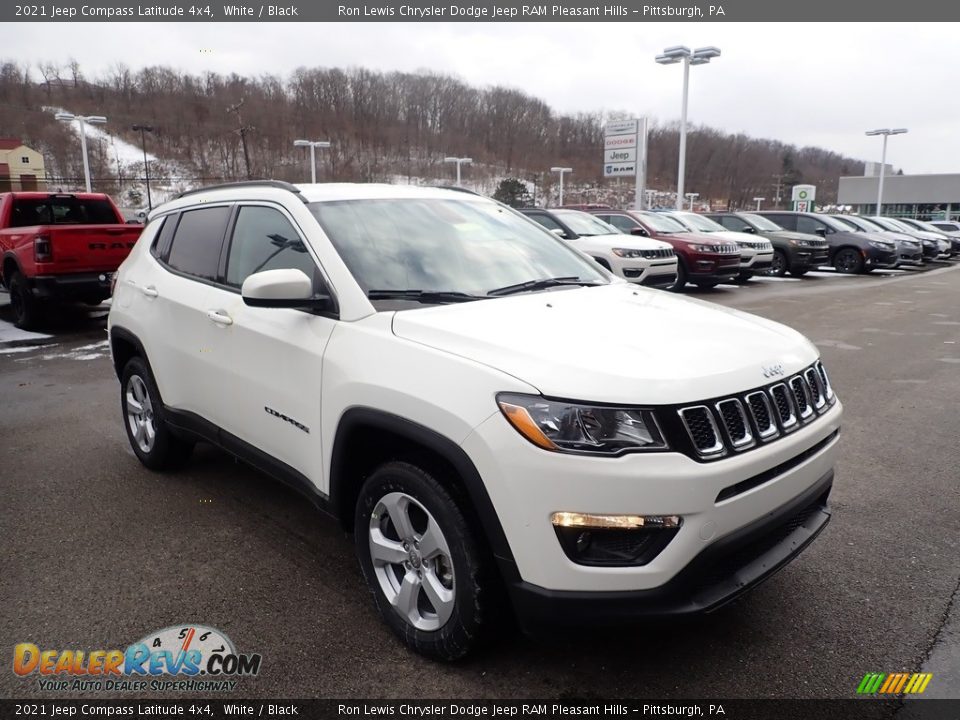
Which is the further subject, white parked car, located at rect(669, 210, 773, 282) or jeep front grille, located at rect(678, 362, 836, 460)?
white parked car, located at rect(669, 210, 773, 282)

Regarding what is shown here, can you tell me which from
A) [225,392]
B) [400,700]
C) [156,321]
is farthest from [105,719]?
[156,321]

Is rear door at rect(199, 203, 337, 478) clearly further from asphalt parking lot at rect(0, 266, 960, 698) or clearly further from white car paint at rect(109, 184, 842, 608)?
asphalt parking lot at rect(0, 266, 960, 698)

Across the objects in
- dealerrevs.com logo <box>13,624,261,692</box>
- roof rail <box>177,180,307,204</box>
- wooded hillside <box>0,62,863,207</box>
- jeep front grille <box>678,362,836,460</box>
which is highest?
wooded hillside <box>0,62,863,207</box>

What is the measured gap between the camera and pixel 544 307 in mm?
2889

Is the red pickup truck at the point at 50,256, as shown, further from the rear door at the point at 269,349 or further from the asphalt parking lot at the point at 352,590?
the rear door at the point at 269,349

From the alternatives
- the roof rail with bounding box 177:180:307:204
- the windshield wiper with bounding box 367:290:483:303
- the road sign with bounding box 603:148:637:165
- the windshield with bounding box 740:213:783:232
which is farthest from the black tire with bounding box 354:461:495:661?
the road sign with bounding box 603:148:637:165

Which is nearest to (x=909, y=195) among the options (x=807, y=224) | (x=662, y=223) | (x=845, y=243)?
(x=845, y=243)

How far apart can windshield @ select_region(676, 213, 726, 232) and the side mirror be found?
14517 millimetres

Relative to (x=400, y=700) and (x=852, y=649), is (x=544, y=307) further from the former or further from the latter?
(x=852, y=649)

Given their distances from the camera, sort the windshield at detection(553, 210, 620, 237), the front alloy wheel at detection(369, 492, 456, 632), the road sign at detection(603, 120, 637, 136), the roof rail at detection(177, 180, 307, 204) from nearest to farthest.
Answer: the front alloy wheel at detection(369, 492, 456, 632) < the roof rail at detection(177, 180, 307, 204) < the windshield at detection(553, 210, 620, 237) < the road sign at detection(603, 120, 637, 136)

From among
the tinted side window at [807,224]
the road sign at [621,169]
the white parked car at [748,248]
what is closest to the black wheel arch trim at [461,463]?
the white parked car at [748,248]

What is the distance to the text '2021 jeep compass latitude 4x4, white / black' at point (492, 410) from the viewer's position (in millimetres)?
2123

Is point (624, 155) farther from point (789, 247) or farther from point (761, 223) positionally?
point (789, 247)

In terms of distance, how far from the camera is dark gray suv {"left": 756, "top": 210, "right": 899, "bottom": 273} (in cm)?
1902
